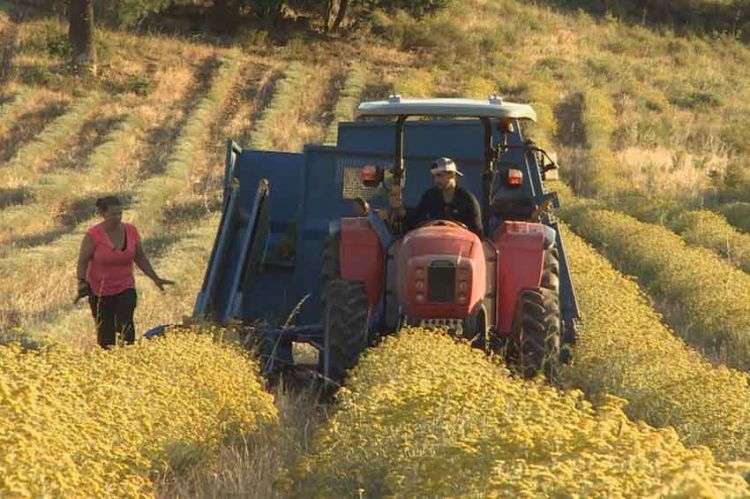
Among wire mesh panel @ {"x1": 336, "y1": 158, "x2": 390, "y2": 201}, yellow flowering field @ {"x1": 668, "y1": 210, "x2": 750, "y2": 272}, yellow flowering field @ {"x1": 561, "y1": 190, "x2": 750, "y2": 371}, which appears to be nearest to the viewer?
wire mesh panel @ {"x1": 336, "y1": 158, "x2": 390, "y2": 201}

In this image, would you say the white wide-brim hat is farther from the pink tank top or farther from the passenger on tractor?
the pink tank top

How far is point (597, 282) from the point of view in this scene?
438 inches

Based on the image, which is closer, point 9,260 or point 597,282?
point 597,282

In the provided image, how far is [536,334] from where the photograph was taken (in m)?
7.93

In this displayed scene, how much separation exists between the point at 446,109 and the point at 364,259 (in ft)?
3.63

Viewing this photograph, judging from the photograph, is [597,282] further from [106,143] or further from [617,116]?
[617,116]

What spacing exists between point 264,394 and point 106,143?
59.9ft

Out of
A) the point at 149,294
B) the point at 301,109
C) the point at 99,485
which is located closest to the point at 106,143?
the point at 301,109

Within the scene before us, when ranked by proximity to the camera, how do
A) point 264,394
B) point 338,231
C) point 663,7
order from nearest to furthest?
point 264,394
point 338,231
point 663,7

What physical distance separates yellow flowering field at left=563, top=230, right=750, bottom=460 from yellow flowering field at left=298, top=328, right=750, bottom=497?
3.18 feet

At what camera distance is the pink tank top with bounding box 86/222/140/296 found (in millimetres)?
9266

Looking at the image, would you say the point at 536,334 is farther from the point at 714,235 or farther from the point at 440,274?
the point at 714,235

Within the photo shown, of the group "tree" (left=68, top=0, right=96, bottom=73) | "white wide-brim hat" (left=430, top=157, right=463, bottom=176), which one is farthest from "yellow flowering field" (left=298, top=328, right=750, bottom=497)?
"tree" (left=68, top=0, right=96, bottom=73)

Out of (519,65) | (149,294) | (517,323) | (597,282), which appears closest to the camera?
(517,323)
